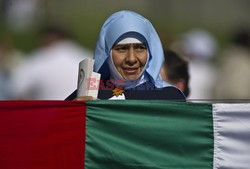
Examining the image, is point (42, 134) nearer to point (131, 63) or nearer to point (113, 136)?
point (113, 136)

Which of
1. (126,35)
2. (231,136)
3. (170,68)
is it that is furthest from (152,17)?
(231,136)

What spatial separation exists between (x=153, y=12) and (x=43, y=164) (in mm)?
6733

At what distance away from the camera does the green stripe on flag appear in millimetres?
4391

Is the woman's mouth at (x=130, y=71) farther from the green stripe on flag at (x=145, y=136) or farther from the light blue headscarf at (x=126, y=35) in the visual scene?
the green stripe on flag at (x=145, y=136)

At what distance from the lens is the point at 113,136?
4414mm

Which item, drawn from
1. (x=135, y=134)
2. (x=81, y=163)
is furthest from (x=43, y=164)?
(x=135, y=134)

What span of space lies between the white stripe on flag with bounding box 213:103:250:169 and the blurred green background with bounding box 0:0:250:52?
5218mm

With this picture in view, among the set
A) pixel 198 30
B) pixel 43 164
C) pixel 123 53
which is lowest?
pixel 43 164

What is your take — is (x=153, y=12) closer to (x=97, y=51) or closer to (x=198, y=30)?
(x=198, y=30)

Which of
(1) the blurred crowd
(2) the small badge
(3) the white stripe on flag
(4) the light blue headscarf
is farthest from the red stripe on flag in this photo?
(1) the blurred crowd

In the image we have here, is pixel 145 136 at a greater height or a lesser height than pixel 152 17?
lesser

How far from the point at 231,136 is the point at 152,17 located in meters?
6.72

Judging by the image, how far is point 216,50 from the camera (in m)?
9.23

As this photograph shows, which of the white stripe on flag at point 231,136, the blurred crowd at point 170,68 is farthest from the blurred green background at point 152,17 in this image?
the white stripe on flag at point 231,136
